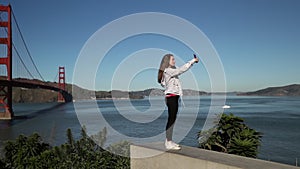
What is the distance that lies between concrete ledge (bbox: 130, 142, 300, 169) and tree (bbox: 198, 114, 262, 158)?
5.31ft

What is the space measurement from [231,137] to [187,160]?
238cm

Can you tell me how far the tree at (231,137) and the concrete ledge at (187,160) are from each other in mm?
1619

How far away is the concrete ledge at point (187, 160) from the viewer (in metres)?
2.82

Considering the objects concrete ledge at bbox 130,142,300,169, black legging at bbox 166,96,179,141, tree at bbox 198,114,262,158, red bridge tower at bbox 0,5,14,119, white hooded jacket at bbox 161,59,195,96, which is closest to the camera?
concrete ledge at bbox 130,142,300,169

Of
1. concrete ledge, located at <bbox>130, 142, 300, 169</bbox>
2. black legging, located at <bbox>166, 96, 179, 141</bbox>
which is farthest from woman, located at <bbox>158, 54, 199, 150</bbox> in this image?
concrete ledge, located at <bbox>130, 142, 300, 169</bbox>

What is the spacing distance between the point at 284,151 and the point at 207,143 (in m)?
12.6

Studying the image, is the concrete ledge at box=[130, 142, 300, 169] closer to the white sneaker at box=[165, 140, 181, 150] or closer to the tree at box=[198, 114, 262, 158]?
the white sneaker at box=[165, 140, 181, 150]

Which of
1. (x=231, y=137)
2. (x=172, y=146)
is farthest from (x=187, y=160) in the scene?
(x=231, y=137)

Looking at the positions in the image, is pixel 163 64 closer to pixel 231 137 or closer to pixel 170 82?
pixel 170 82

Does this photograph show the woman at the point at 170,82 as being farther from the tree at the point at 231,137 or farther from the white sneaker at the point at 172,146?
the tree at the point at 231,137

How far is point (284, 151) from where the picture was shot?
1592 cm

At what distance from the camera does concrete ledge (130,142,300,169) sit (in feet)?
9.24

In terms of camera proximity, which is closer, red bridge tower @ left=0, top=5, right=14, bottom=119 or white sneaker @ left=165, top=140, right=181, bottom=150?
white sneaker @ left=165, top=140, right=181, bottom=150

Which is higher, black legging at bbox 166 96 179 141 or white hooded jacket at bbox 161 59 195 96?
white hooded jacket at bbox 161 59 195 96
